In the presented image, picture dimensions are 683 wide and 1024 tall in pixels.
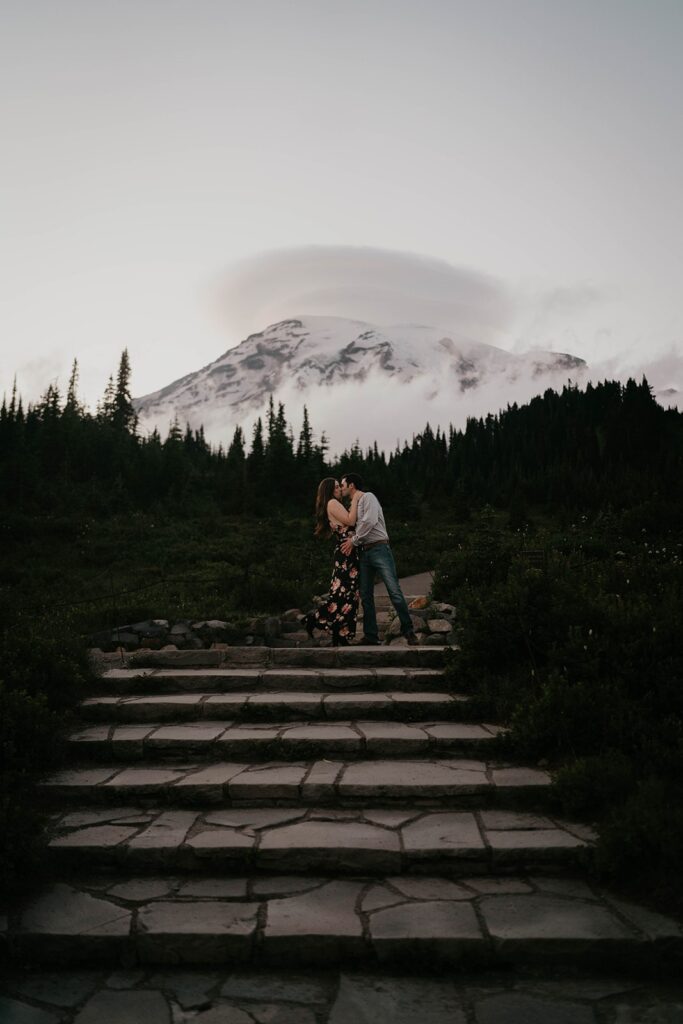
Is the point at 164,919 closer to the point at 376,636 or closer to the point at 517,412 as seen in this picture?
the point at 376,636

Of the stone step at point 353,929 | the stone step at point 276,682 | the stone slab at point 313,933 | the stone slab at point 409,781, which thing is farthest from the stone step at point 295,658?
the stone slab at point 313,933

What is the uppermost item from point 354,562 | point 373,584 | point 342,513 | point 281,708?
point 342,513

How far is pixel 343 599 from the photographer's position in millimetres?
7465

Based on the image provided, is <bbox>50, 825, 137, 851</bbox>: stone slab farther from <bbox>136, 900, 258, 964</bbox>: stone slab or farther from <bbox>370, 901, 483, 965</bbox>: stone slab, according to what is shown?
<bbox>370, 901, 483, 965</bbox>: stone slab

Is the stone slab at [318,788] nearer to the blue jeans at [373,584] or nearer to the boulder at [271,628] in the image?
the blue jeans at [373,584]

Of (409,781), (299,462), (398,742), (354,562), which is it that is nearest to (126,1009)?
(409,781)

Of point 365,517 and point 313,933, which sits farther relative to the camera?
point 365,517

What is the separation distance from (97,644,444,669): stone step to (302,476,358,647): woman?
2.25ft

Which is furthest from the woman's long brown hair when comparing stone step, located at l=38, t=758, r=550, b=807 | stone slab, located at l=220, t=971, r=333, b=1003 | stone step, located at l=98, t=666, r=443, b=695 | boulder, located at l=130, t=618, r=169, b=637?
stone slab, located at l=220, t=971, r=333, b=1003

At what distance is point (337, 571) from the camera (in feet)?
25.3

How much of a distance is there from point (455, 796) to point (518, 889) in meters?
0.81

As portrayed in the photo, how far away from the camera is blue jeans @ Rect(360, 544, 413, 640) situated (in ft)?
23.1

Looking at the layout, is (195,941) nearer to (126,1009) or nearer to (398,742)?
(126,1009)

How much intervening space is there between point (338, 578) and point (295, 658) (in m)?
1.34
